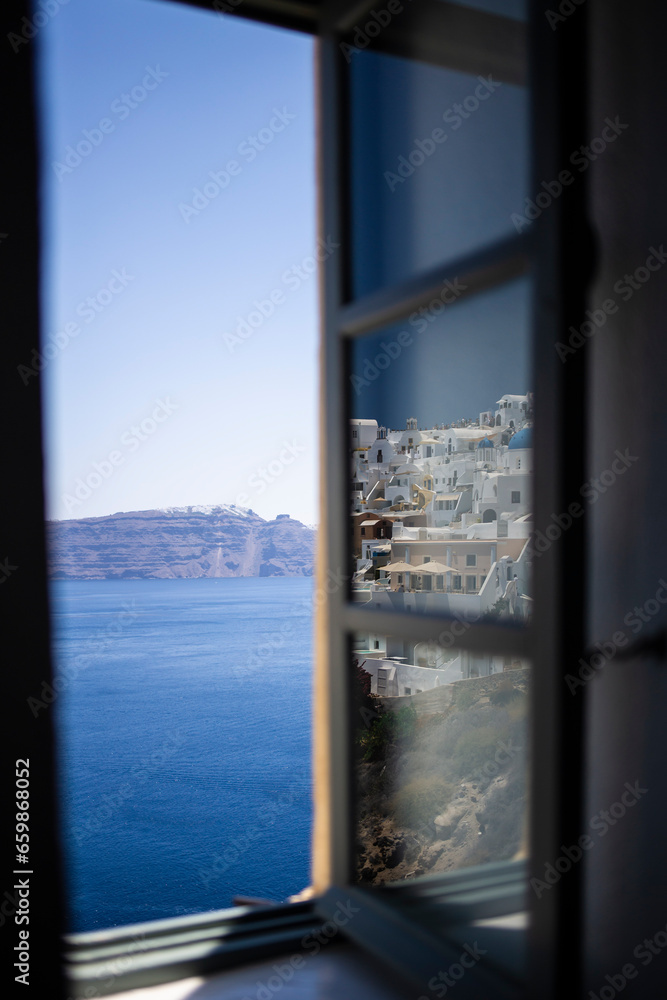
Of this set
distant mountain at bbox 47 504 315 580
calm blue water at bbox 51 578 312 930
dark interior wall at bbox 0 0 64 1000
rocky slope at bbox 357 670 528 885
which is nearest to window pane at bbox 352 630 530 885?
rocky slope at bbox 357 670 528 885

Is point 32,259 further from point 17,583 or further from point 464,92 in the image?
point 464,92

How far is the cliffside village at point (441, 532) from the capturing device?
119cm

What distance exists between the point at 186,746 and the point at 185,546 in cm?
1014

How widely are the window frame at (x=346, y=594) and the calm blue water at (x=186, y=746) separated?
16.5m

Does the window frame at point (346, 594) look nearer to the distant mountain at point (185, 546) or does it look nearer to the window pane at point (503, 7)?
the window pane at point (503, 7)

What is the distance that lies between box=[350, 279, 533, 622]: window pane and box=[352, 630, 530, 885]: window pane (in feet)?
0.41

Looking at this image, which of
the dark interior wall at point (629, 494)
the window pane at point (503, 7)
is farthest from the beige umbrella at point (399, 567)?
the window pane at point (503, 7)

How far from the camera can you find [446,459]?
1398 mm

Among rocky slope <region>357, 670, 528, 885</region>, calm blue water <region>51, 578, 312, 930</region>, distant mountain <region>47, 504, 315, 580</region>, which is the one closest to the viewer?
rocky slope <region>357, 670, 528, 885</region>

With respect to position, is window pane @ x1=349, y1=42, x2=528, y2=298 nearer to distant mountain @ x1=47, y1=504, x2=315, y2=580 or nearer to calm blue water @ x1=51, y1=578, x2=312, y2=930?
distant mountain @ x1=47, y1=504, x2=315, y2=580

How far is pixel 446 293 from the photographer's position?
1185mm

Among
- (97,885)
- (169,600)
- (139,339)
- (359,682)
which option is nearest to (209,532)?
(169,600)

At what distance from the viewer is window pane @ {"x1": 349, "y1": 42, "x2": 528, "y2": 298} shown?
1.17m

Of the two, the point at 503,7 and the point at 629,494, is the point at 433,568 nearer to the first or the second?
the point at 629,494
